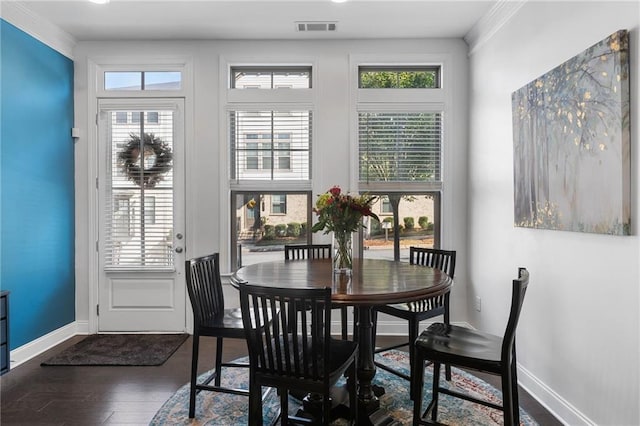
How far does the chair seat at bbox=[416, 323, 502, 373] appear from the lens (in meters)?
1.88

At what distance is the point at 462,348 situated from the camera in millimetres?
1988

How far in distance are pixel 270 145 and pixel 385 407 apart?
2584 mm

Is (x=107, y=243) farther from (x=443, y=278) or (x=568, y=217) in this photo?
(x=568, y=217)

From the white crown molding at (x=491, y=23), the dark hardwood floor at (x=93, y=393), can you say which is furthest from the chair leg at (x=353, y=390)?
the white crown molding at (x=491, y=23)

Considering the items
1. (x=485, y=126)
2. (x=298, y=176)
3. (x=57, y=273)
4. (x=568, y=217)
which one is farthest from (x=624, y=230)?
(x=57, y=273)

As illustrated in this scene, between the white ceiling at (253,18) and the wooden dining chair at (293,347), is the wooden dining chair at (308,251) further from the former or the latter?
the white ceiling at (253,18)

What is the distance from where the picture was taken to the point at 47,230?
138 inches

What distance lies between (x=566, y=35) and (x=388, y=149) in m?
1.83

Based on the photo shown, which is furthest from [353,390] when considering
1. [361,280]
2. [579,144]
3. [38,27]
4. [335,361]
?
[38,27]

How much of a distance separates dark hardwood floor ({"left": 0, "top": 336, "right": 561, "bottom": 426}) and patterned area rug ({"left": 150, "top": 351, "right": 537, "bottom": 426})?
0.11m

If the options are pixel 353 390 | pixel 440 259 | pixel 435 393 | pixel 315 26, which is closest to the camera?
pixel 353 390

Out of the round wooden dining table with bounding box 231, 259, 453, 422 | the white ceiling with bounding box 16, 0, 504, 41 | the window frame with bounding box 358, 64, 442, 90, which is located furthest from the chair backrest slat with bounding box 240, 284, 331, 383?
the window frame with bounding box 358, 64, 442, 90

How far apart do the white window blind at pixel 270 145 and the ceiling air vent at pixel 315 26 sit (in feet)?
2.53

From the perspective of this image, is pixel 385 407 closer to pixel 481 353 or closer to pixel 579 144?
pixel 481 353
